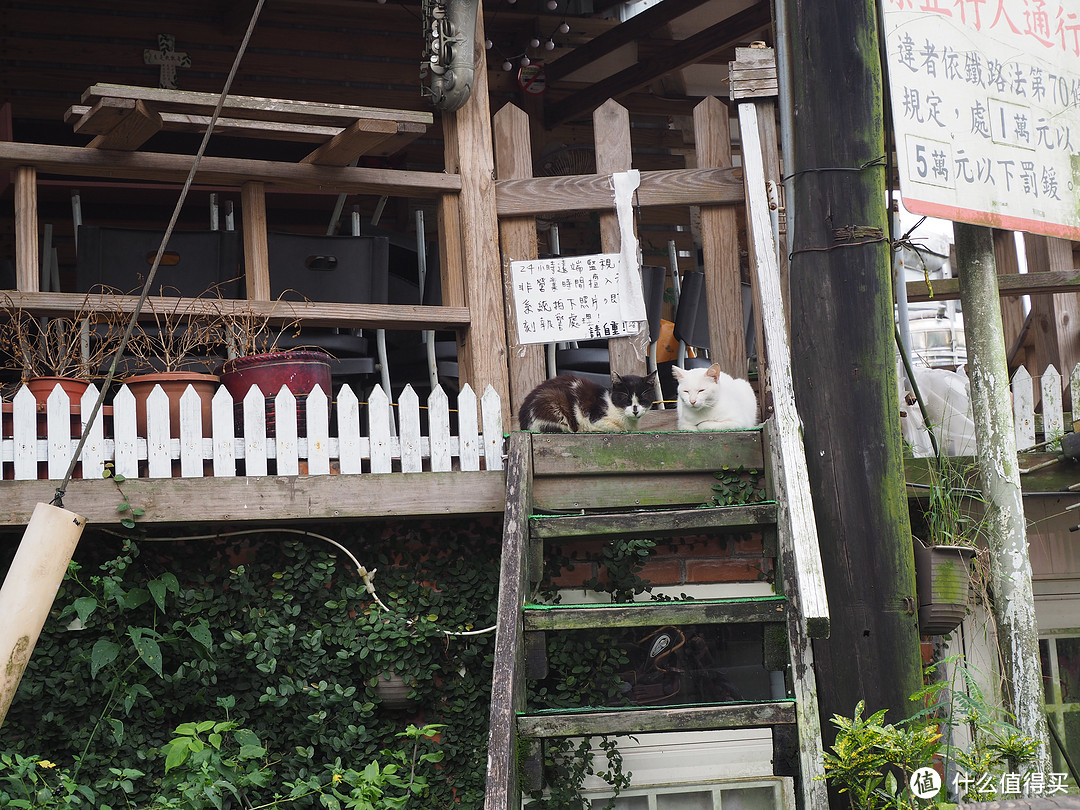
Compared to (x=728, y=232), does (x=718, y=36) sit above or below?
above

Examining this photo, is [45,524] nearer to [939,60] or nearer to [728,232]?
[939,60]

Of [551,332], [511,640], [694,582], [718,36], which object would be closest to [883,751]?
[511,640]

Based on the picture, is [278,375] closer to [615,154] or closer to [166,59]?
[615,154]

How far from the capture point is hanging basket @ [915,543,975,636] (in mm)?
3512

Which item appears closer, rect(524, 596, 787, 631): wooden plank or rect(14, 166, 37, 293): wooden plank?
rect(524, 596, 787, 631): wooden plank

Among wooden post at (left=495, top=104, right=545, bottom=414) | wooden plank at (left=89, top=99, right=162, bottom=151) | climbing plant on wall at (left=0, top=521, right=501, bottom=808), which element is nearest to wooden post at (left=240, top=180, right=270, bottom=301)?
wooden plank at (left=89, top=99, right=162, bottom=151)

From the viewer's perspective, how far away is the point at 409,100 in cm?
808

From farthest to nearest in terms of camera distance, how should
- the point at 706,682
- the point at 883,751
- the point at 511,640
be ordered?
the point at 706,682 < the point at 511,640 < the point at 883,751

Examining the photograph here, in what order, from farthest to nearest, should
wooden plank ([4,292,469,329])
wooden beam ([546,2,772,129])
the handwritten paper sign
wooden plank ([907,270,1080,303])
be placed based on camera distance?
wooden beam ([546,2,772,129]) < wooden plank ([907,270,1080,303]) < the handwritten paper sign < wooden plank ([4,292,469,329])

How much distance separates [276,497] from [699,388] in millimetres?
1826

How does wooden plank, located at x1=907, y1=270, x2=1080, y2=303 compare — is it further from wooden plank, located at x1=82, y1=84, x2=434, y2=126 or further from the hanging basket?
wooden plank, located at x1=82, y1=84, x2=434, y2=126

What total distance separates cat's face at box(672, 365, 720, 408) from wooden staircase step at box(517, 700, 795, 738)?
67.0 inches

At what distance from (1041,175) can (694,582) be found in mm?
2052

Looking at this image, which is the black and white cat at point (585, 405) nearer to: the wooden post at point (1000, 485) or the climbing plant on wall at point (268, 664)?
the climbing plant on wall at point (268, 664)
